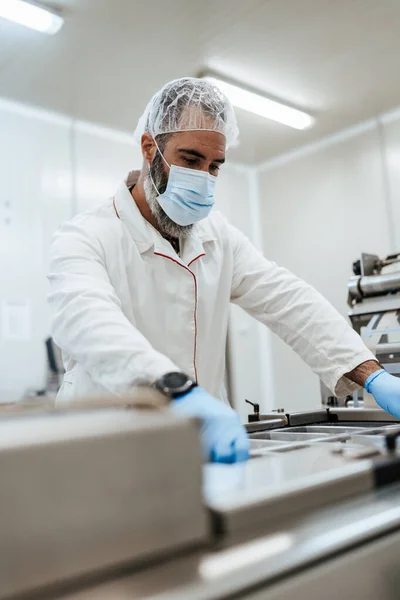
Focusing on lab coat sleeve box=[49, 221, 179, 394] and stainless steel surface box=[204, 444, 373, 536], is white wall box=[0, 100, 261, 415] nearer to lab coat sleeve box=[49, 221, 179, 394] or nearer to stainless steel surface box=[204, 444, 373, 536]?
lab coat sleeve box=[49, 221, 179, 394]

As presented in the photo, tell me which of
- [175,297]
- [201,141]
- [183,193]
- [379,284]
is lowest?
[175,297]

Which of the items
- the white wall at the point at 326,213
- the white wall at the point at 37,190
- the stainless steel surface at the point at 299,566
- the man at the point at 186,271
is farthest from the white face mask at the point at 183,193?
the white wall at the point at 326,213

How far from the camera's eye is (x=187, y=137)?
1.37 metres

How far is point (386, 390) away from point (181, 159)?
76cm

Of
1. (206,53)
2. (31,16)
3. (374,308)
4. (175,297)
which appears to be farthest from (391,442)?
(206,53)

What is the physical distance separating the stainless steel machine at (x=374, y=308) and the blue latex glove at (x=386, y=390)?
393mm

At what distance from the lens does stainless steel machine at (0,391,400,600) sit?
1.12ft

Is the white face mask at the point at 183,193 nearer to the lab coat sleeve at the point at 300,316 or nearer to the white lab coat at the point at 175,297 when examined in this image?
the white lab coat at the point at 175,297

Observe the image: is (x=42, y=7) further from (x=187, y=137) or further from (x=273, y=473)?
(x=273, y=473)

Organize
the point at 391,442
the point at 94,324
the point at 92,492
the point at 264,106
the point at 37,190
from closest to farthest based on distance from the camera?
the point at 92,492 → the point at 391,442 → the point at 94,324 → the point at 37,190 → the point at 264,106

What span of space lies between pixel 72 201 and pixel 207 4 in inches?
63.4

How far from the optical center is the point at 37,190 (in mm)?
3520

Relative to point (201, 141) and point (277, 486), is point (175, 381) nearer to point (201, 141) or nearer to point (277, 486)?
point (277, 486)

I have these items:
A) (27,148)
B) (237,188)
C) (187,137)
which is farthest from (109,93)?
(187,137)
